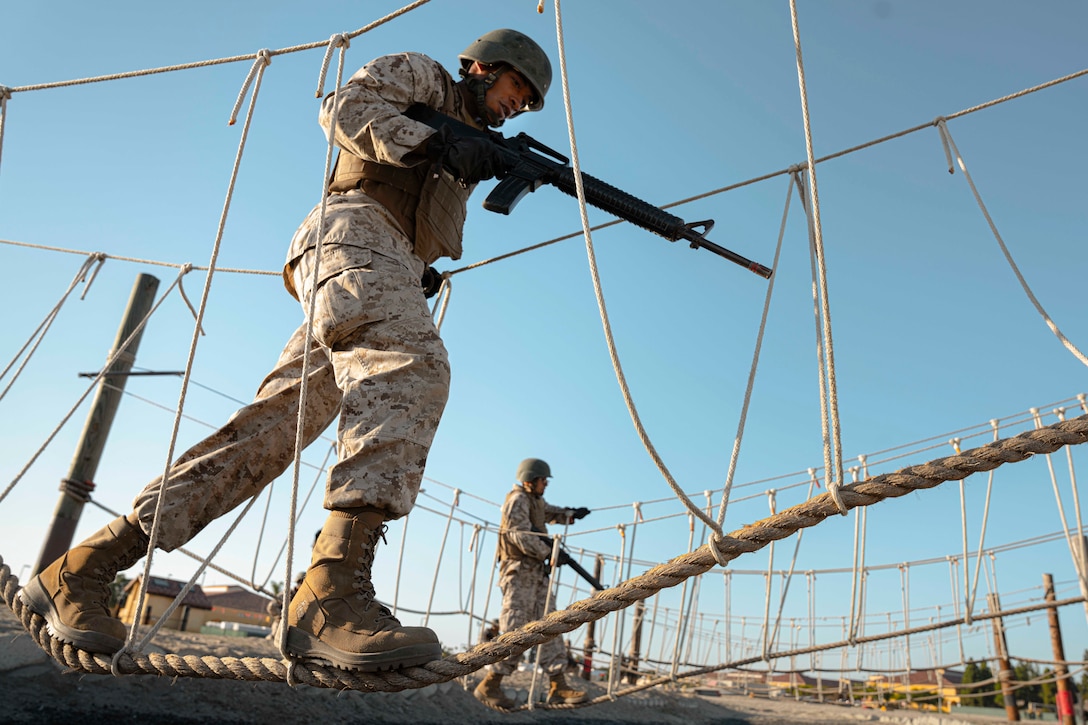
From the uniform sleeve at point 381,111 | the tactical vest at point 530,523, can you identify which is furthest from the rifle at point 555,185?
the tactical vest at point 530,523

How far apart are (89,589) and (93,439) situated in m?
3.11

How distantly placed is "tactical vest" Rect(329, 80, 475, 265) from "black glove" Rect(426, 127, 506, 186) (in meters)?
0.06

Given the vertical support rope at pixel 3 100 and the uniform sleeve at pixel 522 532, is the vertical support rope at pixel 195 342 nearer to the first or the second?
the vertical support rope at pixel 3 100

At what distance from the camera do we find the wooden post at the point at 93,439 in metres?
4.19

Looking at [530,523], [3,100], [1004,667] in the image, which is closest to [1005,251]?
[3,100]

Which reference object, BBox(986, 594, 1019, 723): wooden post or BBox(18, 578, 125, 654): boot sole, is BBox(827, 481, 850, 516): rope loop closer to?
BBox(18, 578, 125, 654): boot sole

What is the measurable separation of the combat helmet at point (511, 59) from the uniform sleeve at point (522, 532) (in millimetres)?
3660

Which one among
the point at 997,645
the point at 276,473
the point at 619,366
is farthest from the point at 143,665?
the point at 997,645

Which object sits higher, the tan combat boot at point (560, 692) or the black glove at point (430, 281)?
the black glove at point (430, 281)

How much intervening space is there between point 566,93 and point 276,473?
1.28 metres

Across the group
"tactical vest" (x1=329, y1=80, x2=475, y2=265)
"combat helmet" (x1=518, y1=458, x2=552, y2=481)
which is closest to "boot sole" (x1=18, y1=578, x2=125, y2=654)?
"tactical vest" (x1=329, y1=80, x2=475, y2=265)

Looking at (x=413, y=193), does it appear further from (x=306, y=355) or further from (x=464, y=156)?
(x=306, y=355)

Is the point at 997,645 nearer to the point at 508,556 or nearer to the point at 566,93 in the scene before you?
the point at 508,556

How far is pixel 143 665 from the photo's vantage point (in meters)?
1.58
